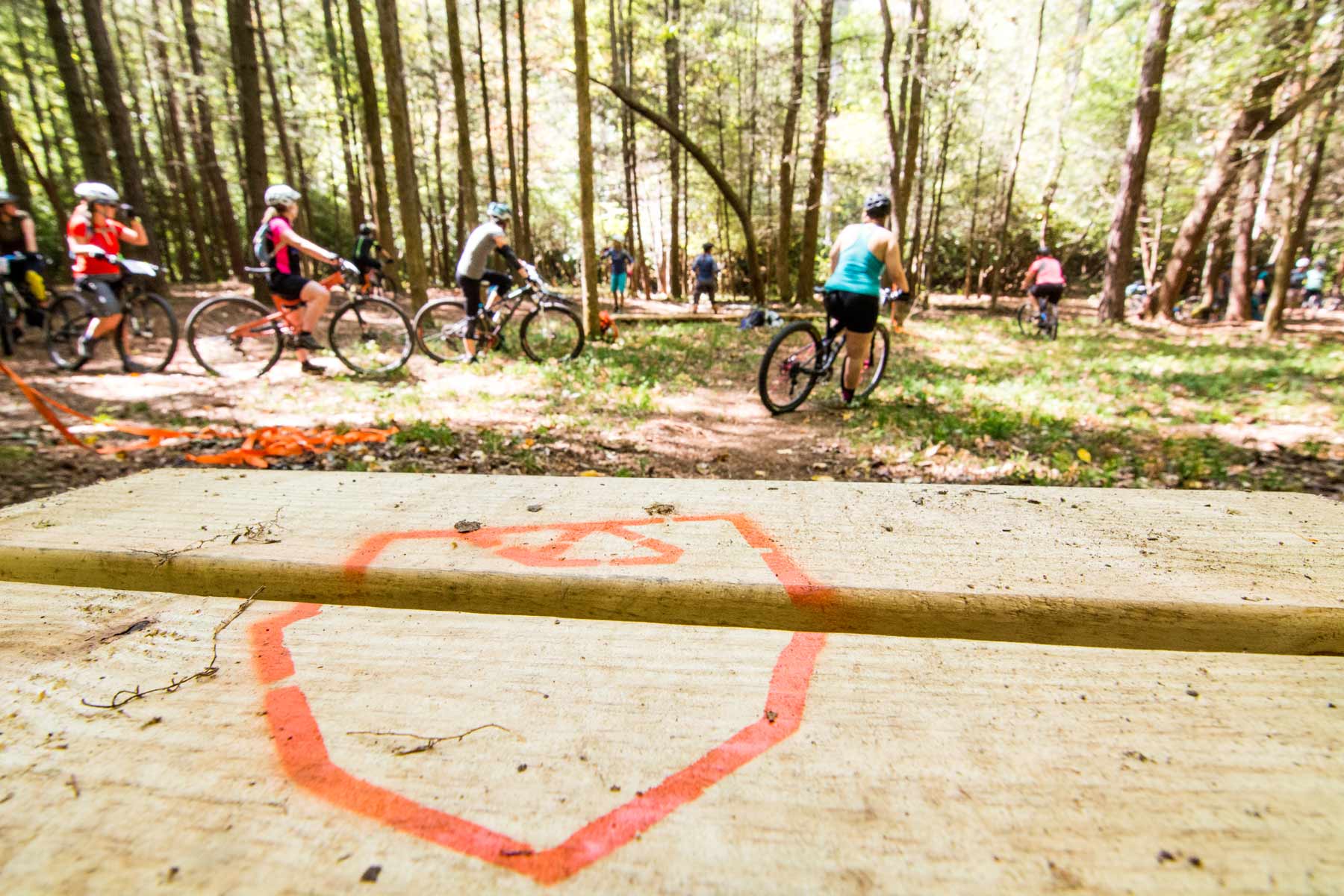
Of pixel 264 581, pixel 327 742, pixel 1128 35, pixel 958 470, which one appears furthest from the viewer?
pixel 1128 35

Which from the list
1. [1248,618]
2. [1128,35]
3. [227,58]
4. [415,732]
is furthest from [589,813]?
[1128,35]

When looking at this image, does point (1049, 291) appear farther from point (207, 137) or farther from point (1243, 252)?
point (207, 137)

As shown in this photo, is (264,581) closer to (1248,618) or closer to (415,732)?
(415,732)

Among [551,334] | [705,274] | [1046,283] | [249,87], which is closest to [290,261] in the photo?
[551,334]

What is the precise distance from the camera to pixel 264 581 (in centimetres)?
84

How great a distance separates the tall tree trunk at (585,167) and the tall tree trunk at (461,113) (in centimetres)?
391

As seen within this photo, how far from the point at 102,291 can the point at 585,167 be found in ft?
21.4

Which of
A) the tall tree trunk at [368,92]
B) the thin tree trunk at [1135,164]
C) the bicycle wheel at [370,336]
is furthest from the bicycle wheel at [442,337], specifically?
the thin tree trunk at [1135,164]

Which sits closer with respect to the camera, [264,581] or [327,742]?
[327,742]

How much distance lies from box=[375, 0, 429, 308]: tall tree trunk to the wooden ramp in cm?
1075

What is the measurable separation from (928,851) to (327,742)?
48 cm

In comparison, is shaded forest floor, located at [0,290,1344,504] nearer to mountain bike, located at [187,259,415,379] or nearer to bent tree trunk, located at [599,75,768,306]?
mountain bike, located at [187,259,415,379]

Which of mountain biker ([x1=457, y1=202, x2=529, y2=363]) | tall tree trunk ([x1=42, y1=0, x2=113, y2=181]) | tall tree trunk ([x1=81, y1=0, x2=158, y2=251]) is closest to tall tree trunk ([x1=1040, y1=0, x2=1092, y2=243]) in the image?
mountain biker ([x1=457, y1=202, x2=529, y2=363])

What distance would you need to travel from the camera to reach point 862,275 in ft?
20.0
